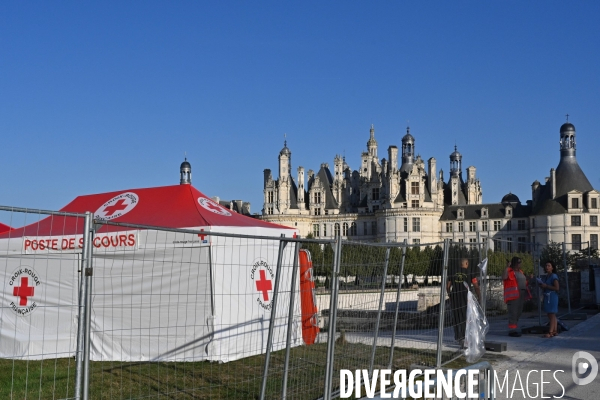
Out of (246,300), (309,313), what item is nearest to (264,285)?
(246,300)

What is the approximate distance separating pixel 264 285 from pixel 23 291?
9.85 feet

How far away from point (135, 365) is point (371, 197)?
7167 cm

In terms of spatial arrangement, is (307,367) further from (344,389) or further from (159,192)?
(159,192)

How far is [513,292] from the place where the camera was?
1154 cm

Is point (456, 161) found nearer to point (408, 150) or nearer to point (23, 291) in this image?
point (408, 150)

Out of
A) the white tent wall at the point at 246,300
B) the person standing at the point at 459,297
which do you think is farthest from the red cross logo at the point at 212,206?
the person standing at the point at 459,297

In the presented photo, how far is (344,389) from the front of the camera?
636 cm

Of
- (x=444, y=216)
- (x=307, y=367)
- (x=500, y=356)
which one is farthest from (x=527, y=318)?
(x=444, y=216)

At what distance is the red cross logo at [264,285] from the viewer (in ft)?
28.9

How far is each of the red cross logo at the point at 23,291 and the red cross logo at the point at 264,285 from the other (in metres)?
2.80

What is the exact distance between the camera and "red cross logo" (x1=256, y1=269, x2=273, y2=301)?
8.80 meters

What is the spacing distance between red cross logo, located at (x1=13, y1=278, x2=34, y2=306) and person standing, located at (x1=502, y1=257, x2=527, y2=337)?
7.30 m

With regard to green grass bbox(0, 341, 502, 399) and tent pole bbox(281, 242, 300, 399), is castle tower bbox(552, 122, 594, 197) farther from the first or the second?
tent pole bbox(281, 242, 300, 399)

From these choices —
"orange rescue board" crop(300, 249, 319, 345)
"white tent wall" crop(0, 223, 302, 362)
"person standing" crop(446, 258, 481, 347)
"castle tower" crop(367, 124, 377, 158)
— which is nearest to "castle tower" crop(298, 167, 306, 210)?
"castle tower" crop(367, 124, 377, 158)
